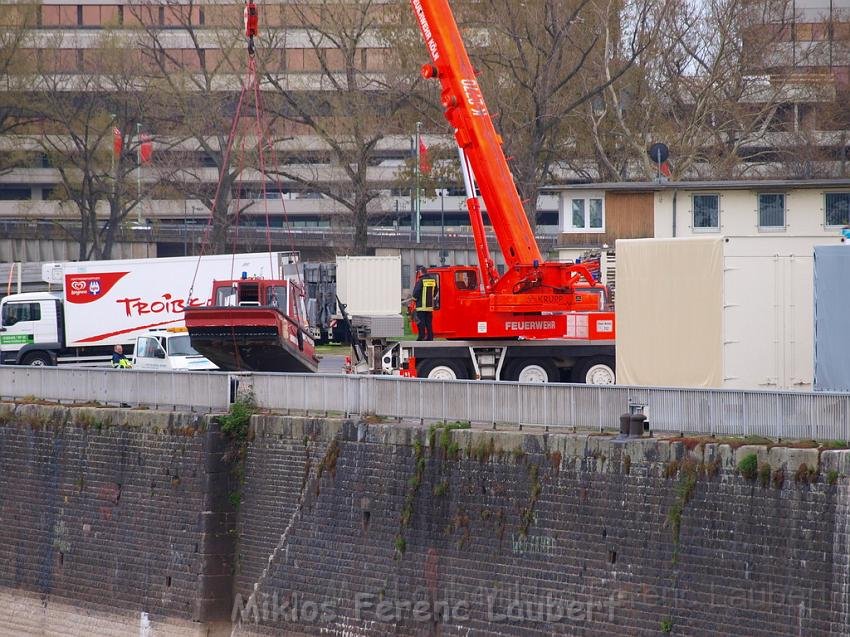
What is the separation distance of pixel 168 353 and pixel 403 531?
49.6ft

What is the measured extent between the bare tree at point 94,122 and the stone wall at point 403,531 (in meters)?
42.0

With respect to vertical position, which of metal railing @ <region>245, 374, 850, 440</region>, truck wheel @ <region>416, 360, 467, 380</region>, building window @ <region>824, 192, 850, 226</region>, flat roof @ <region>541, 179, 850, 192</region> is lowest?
metal railing @ <region>245, 374, 850, 440</region>

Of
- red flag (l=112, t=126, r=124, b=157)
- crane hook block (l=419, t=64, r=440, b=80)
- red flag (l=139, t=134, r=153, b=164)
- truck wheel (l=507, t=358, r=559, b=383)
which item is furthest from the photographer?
red flag (l=112, t=126, r=124, b=157)

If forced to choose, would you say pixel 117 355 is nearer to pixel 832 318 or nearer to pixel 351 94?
pixel 351 94

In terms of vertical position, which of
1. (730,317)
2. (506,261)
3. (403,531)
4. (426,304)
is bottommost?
(403,531)

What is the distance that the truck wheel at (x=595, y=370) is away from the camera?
28781 mm

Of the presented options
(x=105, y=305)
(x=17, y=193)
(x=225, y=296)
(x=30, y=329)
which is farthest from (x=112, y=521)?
(x=17, y=193)

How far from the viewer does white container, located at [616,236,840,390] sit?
2117 cm

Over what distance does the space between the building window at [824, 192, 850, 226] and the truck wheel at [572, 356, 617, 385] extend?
879cm

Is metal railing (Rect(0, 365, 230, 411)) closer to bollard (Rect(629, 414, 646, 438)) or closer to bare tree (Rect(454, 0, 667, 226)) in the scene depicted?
bollard (Rect(629, 414, 646, 438))

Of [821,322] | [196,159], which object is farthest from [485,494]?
[196,159]

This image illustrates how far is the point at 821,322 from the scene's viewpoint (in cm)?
1909

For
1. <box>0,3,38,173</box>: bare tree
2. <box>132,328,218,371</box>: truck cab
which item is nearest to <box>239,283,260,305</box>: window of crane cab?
<box>132,328,218,371</box>: truck cab

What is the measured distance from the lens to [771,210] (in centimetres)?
3534
